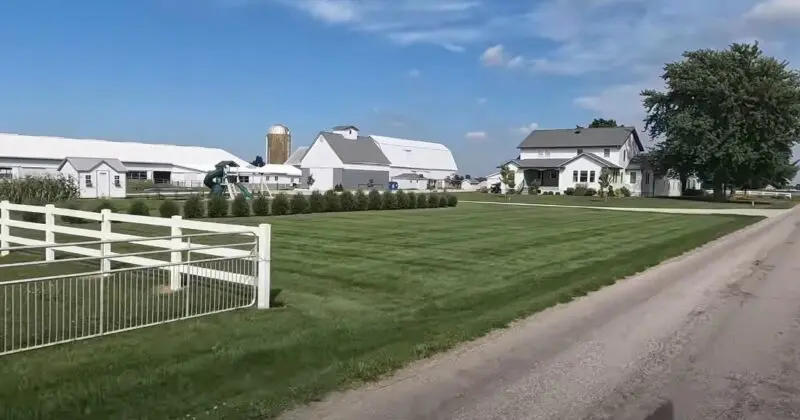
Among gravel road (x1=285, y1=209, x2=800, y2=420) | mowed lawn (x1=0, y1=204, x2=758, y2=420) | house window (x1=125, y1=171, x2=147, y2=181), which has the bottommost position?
gravel road (x1=285, y1=209, x2=800, y2=420)

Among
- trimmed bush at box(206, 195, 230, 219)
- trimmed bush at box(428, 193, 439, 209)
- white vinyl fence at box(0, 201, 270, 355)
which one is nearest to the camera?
white vinyl fence at box(0, 201, 270, 355)

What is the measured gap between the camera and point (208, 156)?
79250mm

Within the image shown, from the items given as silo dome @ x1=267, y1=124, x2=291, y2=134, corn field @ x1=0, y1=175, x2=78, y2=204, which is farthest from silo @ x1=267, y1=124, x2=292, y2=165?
corn field @ x1=0, y1=175, x2=78, y2=204

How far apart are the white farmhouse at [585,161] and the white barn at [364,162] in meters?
16.8

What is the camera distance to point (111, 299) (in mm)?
8570

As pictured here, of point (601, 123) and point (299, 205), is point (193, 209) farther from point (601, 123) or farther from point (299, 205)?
point (601, 123)

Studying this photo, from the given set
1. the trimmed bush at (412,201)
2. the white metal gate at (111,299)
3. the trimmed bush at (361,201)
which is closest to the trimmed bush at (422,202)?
the trimmed bush at (412,201)

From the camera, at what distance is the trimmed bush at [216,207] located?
1012 inches

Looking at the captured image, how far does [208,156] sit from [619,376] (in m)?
78.0

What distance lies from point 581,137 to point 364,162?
2612 cm

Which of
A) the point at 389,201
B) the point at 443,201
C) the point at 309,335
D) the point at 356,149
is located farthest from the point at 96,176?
the point at 309,335

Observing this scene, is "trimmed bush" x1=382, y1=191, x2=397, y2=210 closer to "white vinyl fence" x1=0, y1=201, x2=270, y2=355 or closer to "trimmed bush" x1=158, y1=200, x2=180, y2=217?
"trimmed bush" x1=158, y1=200, x2=180, y2=217

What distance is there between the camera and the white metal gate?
6488 mm

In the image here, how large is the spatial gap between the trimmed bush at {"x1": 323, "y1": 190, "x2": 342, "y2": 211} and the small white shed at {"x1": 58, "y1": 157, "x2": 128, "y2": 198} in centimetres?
1974
